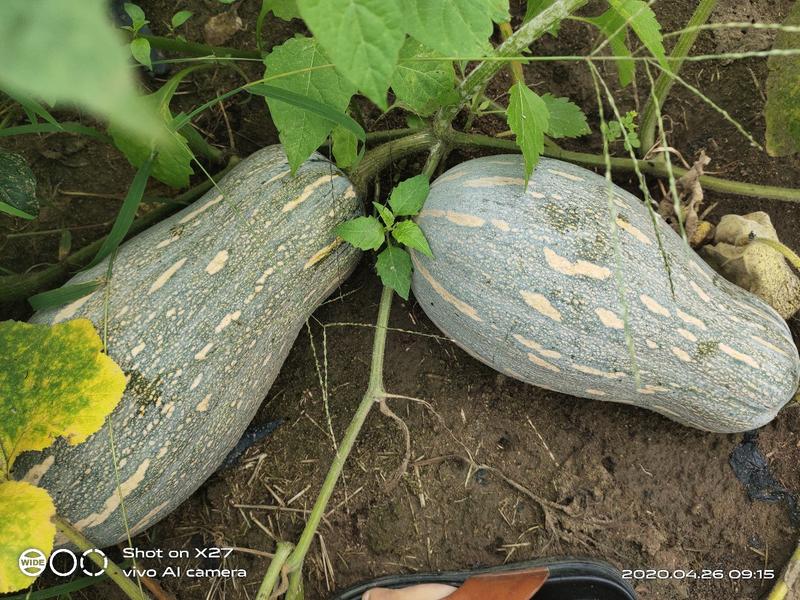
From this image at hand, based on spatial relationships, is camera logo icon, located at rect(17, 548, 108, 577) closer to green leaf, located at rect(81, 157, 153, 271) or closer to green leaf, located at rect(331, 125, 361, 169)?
green leaf, located at rect(81, 157, 153, 271)

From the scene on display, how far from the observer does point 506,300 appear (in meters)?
1.66

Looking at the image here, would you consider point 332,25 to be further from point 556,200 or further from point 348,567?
point 348,567

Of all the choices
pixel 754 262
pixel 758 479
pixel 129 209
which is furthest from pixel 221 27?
pixel 758 479

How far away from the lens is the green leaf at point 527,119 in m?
1.50

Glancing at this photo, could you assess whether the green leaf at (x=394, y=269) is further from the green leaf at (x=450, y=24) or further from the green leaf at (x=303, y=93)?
the green leaf at (x=450, y=24)

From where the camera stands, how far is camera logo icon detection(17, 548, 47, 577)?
4.76 ft

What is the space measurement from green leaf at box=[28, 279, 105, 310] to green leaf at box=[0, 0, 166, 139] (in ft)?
4.72

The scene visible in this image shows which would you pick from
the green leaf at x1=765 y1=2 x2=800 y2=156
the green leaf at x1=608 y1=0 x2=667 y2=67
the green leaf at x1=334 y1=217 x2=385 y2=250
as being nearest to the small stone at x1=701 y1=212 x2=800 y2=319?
the green leaf at x1=765 y1=2 x2=800 y2=156

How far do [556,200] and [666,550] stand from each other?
110cm

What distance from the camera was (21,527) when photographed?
1.44m

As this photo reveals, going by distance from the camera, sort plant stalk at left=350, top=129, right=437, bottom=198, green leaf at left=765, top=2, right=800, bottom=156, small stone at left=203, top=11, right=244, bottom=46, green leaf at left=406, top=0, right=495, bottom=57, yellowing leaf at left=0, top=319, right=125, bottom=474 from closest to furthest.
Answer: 1. green leaf at left=406, top=0, right=495, bottom=57
2. yellowing leaf at left=0, top=319, right=125, bottom=474
3. green leaf at left=765, top=2, right=800, bottom=156
4. plant stalk at left=350, top=129, right=437, bottom=198
5. small stone at left=203, top=11, right=244, bottom=46

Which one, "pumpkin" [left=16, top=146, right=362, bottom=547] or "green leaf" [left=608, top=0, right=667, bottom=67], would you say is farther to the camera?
"pumpkin" [left=16, top=146, right=362, bottom=547]

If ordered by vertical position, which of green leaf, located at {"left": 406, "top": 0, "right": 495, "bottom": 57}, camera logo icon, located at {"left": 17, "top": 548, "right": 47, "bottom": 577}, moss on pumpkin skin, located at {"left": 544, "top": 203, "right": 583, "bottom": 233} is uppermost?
green leaf, located at {"left": 406, "top": 0, "right": 495, "bottom": 57}

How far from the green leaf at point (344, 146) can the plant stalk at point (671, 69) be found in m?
0.73
